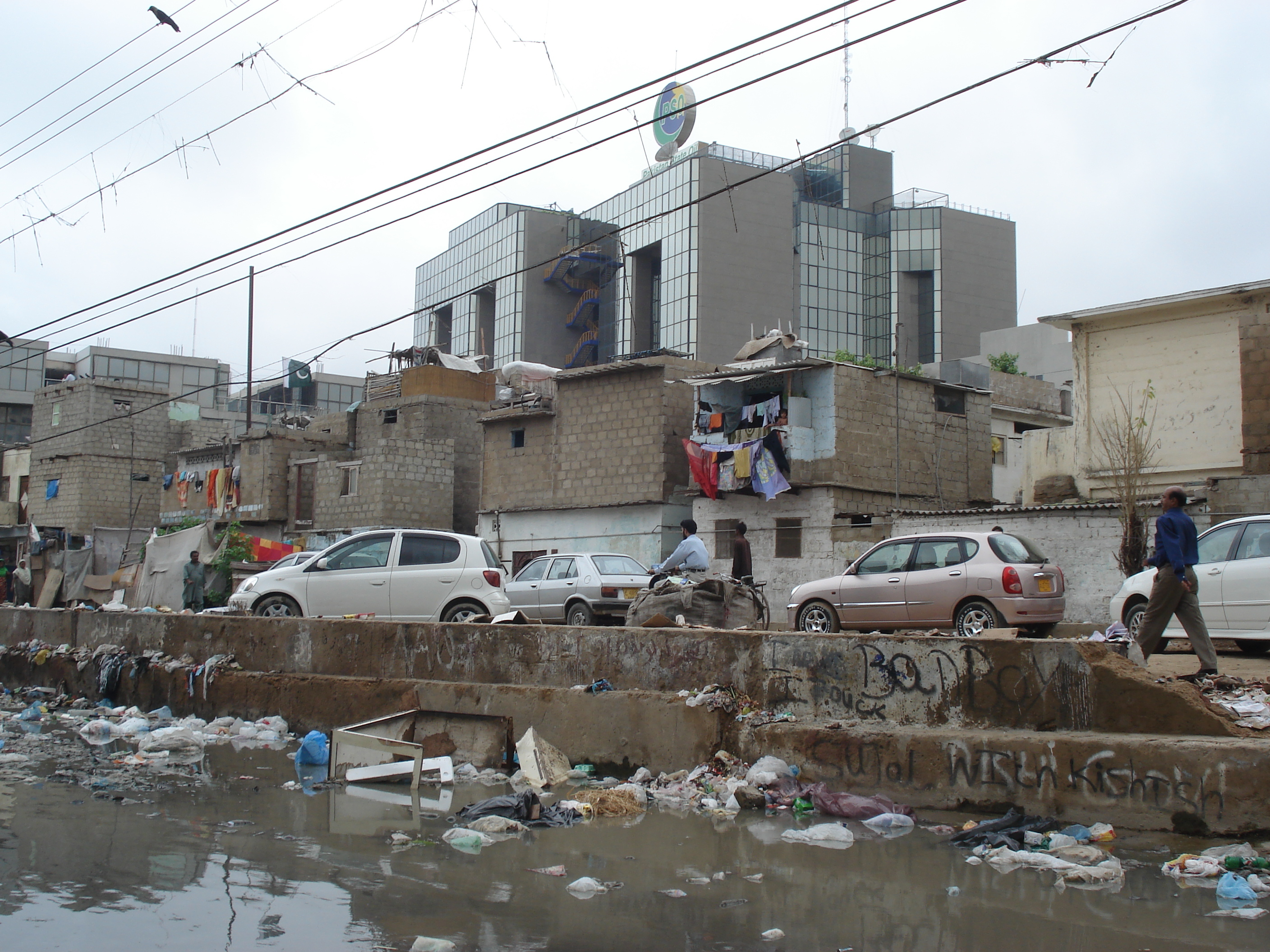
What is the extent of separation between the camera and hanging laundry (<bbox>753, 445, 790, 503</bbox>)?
2508 centimetres

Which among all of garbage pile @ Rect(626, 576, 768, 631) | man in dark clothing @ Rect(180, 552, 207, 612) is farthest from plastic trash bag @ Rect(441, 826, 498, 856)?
man in dark clothing @ Rect(180, 552, 207, 612)

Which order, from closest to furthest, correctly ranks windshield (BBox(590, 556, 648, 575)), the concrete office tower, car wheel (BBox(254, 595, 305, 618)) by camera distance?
1. car wheel (BBox(254, 595, 305, 618))
2. windshield (BBox(590, 556, 648, 575))
3. the concrete office tower

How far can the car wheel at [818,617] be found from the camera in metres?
14.5

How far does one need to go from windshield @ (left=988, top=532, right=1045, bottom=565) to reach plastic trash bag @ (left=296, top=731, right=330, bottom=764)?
8453 millimetres

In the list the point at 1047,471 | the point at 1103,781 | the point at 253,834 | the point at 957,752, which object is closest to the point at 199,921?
the point at 253,834

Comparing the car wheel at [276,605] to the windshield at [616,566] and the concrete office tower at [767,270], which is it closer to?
the windshield at [616,566]

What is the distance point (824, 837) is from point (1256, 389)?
17456mm

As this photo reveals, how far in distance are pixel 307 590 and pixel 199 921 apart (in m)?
8.30

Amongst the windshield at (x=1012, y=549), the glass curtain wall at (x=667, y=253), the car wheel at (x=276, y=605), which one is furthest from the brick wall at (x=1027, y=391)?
the glass curtain wall at (x=667, y=253)

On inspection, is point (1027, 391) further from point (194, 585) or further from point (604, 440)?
point (194, 585)

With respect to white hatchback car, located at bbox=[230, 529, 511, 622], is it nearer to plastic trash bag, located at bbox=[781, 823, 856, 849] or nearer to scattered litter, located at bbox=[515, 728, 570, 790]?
scattered litter, located at bbox=[515, 728, 570, 790]

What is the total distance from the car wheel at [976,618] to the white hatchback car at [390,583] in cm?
572

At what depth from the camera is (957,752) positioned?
6379mm

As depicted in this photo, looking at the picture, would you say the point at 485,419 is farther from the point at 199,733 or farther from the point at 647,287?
the point at 647,287
